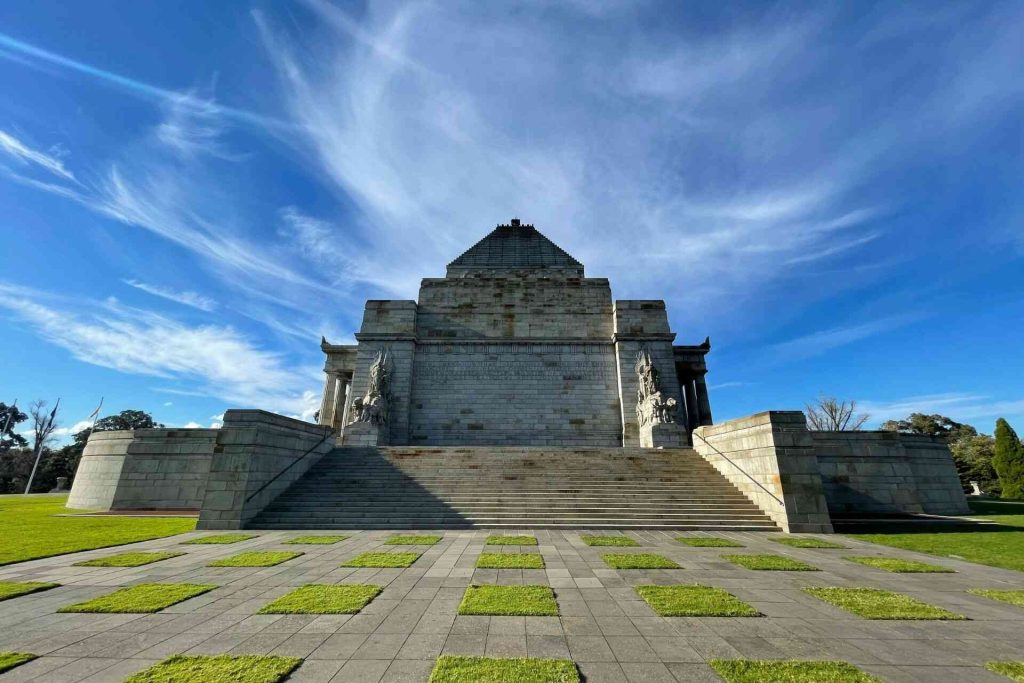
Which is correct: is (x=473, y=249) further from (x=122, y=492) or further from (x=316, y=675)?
(x=316, y=675)

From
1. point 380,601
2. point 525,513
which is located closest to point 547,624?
point 380,601

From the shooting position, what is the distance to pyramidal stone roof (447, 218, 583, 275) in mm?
36719

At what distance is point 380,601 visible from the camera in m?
6.23

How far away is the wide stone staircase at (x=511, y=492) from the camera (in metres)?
13.6

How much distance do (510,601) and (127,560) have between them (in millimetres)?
8621

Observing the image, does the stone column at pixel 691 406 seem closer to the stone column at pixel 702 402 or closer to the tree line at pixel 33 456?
the stone column at pixel 702 402

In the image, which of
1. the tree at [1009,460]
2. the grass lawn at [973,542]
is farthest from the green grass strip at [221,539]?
the tree at [1009,460]

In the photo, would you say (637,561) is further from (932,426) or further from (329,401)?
(932,426)

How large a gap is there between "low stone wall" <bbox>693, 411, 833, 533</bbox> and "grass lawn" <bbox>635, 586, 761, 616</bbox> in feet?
28.5

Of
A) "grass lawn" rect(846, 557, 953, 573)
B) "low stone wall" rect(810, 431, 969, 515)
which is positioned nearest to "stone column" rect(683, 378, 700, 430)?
"low stone wall" rect(810, 431, 969, 515)

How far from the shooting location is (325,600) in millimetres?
6152

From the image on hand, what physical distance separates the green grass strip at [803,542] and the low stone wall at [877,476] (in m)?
7.08

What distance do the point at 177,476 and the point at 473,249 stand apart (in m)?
26.5

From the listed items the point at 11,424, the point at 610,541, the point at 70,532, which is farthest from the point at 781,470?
the point at 11,424
